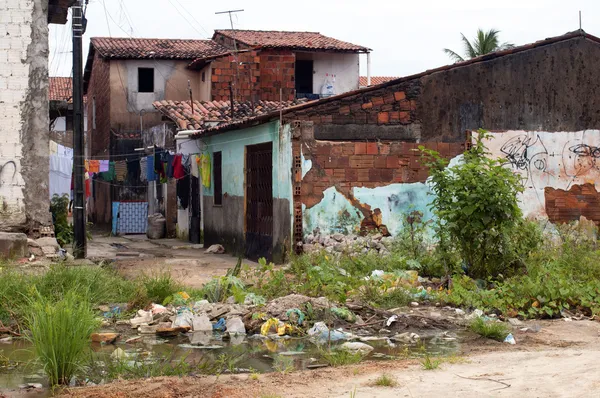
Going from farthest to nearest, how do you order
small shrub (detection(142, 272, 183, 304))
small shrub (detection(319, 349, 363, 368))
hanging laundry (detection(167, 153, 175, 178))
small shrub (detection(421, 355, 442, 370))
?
hanging laundry (detection(167, 153, 175, 178)) → small shrub (detection(142, 272, 183, 304)) → small shrub (detection(319, 349, 363, 368)) → small shrub (detection(421, 355, 442, 370))

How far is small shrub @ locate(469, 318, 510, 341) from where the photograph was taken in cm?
830

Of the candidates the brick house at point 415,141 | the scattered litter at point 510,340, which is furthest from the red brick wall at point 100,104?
the scattered litter at point 510,340

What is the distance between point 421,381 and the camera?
20.2 feet

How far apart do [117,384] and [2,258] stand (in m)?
7.34

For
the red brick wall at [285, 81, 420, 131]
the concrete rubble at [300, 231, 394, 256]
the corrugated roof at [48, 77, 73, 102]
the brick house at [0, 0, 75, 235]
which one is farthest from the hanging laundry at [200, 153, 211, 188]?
the corrugated roof at [48, 77, 73, 102]

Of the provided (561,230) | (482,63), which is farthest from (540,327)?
(482,63)

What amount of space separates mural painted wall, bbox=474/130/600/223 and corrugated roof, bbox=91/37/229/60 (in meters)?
15.1

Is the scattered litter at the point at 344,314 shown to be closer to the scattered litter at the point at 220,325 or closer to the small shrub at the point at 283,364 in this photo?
the scattered litter at the point at 220,325

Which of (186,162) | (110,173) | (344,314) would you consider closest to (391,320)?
(344,314)

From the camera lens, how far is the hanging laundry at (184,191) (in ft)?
75.6

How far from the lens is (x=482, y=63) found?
51.9 ft

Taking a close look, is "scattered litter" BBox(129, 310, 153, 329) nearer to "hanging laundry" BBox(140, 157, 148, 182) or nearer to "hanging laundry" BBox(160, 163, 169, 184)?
"hanging laundry" BBox(160, 163, 169, 184)

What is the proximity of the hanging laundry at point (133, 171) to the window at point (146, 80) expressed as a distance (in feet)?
10.3

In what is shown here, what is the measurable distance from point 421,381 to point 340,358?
112 centimetres
